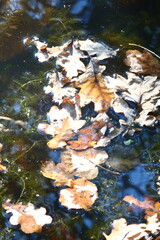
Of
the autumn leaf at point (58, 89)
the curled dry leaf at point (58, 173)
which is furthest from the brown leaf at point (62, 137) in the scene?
the autumn leaf at point (58, 89)

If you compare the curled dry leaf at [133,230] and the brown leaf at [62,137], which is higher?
the brown leaf at [62,137]

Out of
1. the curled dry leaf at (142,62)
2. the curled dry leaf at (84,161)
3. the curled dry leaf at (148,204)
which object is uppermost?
the curled dry leaf at (142,62)

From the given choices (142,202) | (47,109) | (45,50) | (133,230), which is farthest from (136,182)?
(45,50)

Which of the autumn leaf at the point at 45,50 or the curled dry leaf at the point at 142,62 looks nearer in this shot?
the curled dry leaf at the point at 142,62

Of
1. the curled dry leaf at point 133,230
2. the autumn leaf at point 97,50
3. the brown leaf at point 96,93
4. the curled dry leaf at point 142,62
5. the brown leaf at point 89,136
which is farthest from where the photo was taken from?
the autumn leaf at point 97,50

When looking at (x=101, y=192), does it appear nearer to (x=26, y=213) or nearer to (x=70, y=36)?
(x=26, y=213)

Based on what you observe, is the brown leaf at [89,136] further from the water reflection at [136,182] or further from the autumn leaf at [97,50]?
the autumn leaf at [97,50]

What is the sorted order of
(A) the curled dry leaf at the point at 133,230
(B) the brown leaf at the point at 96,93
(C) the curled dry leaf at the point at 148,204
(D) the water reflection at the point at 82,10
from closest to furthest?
(A) the curled dry leaf at the point at 133,230, (C) the curled dry leaf at the point at 148,204, (B) the brown leaf at the point at 96,93, (D) the water reflection at the point at 82,10
